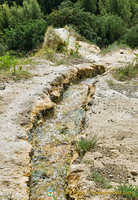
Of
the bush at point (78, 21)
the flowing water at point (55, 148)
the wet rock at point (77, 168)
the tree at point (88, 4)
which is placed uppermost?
the tree at point (88, 4)

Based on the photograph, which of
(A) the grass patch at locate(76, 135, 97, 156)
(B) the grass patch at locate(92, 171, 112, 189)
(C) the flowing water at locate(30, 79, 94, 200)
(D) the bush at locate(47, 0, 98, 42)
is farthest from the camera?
(D) the bush at locate(47, 0, 98, 42)

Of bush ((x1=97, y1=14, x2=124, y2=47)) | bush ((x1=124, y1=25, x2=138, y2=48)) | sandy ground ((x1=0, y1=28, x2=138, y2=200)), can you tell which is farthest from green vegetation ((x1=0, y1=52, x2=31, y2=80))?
bush ((x1=97, y1=14, x2=124, y2=47))

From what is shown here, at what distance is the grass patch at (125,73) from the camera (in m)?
8.08

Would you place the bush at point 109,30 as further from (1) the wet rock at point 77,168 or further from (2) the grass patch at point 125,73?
(1) the wet rock at point 77,168

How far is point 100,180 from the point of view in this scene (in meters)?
3.20

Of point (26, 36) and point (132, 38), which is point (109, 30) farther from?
point (26, 36)

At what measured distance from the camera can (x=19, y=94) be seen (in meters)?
6.08

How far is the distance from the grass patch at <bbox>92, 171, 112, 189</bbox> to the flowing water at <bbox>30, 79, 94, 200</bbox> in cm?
71

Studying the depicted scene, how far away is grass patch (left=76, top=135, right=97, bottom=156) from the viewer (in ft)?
13.1

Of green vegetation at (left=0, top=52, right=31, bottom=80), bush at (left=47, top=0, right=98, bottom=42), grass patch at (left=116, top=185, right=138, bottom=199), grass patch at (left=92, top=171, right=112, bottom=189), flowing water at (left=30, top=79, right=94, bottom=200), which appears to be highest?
bush at (left=47, top=0, right=98, bottom=42)

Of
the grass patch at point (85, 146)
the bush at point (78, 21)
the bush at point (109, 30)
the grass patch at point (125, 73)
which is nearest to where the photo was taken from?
the grass patch at point (85, 146)

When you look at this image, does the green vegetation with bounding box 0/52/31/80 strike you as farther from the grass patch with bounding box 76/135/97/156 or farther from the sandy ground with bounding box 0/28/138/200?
the grass patch with bounding box 76/135/97/156

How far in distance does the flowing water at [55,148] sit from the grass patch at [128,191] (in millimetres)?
1107

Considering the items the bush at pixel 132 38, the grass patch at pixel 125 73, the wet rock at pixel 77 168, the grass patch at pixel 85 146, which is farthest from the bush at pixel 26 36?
the wet rock at pixel 77 168
